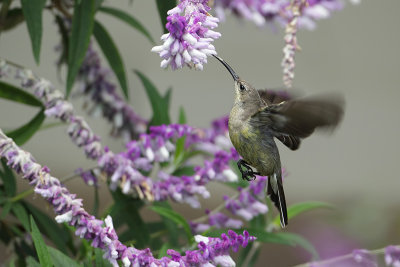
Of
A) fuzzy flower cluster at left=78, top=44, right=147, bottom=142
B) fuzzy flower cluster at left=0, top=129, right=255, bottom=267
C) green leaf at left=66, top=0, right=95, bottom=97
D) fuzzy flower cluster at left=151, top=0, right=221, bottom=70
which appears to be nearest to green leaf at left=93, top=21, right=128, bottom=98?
fuzzy flower cluster at left=78, top=44, right=147, bottom=142

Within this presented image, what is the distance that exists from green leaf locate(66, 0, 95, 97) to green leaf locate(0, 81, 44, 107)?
10 cm

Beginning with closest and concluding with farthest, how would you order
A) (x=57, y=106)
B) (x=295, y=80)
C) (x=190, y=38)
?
1. (x=190, y=38)
2. (x=57, y=106)
3. (x=295, y=80)

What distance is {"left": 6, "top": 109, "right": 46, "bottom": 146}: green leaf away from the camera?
1153mm

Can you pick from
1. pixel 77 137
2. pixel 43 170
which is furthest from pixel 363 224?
pixel 43 170

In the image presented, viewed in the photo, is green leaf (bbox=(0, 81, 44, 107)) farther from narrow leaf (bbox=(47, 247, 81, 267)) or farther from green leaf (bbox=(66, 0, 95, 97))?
narrow leaf (bbox=(47, 247, 81, 267))

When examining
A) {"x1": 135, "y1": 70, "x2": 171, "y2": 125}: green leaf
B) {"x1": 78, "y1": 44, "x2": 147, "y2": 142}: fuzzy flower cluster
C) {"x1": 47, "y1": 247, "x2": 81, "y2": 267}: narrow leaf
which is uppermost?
{"x1": 78, "y1": 44, "x2": 147, "y2": 142}: fuzzy flower cluster

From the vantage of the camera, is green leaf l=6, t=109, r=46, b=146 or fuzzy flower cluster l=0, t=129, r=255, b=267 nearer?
fuzzy flower cluster l=0, t=129, r=255, b=267

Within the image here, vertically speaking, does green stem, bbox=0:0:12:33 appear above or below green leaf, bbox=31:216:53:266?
above

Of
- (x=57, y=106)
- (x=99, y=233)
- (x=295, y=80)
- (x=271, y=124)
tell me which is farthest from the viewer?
(x=295, y=80)

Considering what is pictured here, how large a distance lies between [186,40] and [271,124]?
29 centimetres

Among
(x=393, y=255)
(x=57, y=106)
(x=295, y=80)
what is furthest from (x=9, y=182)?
(x=295, y=80)

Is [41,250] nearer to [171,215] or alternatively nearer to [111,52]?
[171,215]

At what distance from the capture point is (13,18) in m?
1.24

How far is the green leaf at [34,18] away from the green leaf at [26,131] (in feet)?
0.41
